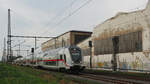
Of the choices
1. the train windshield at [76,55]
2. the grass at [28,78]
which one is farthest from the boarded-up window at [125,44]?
the grass at [28,78]

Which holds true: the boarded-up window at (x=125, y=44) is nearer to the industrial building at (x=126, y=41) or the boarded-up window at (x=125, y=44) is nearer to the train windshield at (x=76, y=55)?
the industrial building at (x=126, y=41)

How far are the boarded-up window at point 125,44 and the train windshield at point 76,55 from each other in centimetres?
982

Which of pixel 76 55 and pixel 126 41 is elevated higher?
pixel 126 41

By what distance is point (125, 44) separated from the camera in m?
31.4

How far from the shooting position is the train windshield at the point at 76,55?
894 inches

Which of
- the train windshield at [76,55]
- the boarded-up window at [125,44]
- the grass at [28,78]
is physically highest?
the boarded-up window at [125,44]

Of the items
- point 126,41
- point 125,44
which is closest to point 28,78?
point 126,41

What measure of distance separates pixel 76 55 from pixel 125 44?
11.4 m

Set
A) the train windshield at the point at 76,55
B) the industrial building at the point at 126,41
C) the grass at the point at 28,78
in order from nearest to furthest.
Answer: the grass at the point at 28,78, the train windshield at the point at 76,55, the industrial building at the point at 126,41

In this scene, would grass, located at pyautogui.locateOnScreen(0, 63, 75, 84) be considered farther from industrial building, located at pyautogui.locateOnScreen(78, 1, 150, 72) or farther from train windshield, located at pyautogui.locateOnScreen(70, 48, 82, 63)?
industrial building, located at pyautogui.locateOnScreen(78, 1, 150, 72)

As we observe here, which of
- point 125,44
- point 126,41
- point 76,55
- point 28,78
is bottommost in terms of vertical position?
point 28,78

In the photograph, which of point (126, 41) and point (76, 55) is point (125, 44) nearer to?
point (126, 41)

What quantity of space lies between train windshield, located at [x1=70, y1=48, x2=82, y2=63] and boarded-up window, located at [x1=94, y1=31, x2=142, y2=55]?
9817 mm

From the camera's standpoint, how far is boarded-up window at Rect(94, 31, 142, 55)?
93.7 feet
